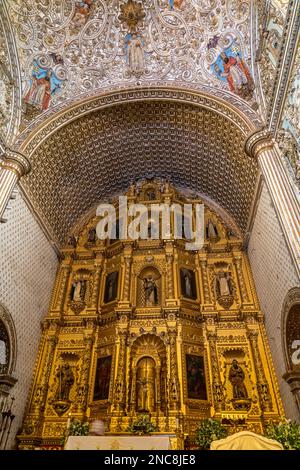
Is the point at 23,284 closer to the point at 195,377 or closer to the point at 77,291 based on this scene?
the point at 77,291

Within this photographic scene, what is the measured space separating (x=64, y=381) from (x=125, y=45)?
15.0m

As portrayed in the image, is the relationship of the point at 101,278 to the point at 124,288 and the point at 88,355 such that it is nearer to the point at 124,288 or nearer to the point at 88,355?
the point at 124,288

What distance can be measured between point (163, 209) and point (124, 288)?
478 centimetres

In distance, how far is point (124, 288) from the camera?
1453 cm

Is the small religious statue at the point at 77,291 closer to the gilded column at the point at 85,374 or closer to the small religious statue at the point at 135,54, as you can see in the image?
the gilded column at the point at 85,374

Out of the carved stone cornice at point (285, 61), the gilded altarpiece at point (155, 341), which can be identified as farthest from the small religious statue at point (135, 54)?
the carved stone cornice at point (285, 61)

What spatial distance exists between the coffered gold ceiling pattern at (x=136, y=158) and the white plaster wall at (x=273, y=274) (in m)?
1.65

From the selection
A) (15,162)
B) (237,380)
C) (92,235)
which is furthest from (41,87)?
(237,380)

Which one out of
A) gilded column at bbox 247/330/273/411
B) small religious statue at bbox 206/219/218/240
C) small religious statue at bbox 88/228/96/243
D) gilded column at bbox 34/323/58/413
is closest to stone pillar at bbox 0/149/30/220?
gilded column at bbox 34/323/58/413

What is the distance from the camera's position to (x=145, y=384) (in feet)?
40.2

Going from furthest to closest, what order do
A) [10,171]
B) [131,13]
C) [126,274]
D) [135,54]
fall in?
[126,274] < [135,54] < [131,13] < [10,171]

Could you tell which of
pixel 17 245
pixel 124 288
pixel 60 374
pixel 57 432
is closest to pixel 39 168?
pixel 17 245

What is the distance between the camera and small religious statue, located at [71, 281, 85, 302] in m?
15.3

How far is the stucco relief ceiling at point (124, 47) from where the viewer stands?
1307cm
